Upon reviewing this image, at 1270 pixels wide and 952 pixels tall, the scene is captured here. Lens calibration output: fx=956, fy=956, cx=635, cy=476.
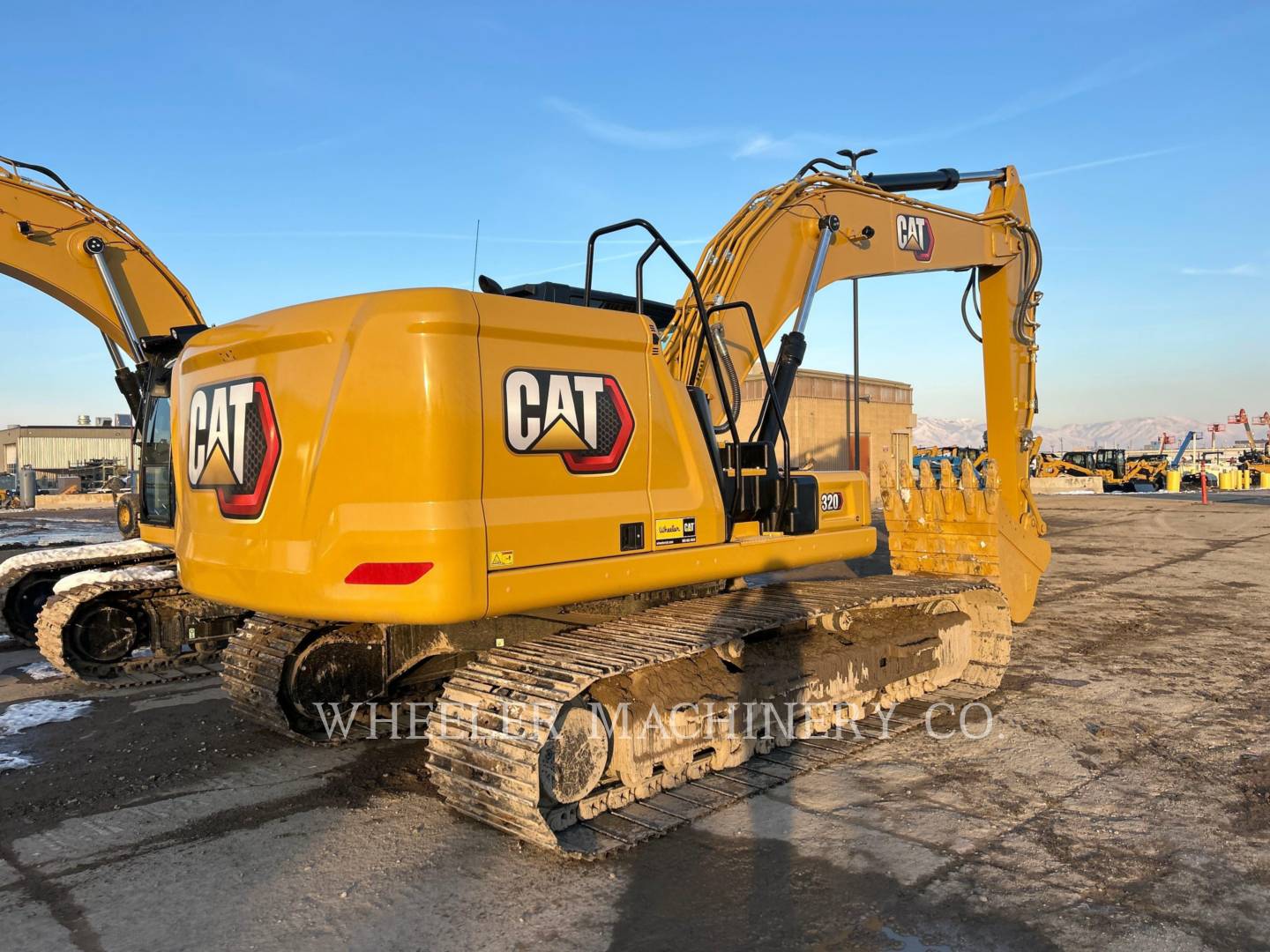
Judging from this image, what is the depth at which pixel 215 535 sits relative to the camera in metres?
4.71

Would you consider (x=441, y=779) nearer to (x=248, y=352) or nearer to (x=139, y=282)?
(x=248, y=352)

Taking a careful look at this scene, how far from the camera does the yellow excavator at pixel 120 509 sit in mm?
7457

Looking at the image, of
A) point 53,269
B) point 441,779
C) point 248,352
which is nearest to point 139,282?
point 53,269

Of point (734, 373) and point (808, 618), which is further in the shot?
point (734, 373)

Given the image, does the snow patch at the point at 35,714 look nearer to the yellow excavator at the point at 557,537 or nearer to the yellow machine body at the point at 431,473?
the yellow excavator at the point at 557,537

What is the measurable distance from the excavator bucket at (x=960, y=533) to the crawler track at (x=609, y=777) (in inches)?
97.4

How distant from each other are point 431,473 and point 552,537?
0.65 metres

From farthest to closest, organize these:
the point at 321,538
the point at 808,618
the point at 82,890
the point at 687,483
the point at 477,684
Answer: the point at 808,618, the point at 687,483, the point at 477,684, the point at 321,538, the point at 82,890

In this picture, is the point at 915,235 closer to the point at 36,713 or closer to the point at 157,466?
the point at 157,466

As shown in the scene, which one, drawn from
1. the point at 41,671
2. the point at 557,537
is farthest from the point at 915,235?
the point at 41,671

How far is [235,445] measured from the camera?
15.0 feet

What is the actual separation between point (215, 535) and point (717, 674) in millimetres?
2662

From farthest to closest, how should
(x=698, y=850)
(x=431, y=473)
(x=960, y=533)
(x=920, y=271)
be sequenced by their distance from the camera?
(x=920, y=271) < (x=960, y=533) < (x=698, y=850) < (x=431, y=473)

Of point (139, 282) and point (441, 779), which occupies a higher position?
point (139, 282)
